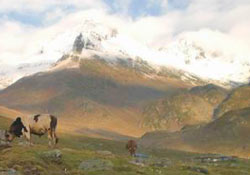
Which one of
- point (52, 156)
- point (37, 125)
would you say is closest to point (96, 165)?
point (52, 156)

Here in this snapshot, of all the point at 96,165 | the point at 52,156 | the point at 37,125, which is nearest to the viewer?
the point at 52,156

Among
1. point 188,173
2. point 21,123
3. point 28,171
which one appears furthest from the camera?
Answer: point 188,173

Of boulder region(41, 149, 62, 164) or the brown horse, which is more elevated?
the brown horse

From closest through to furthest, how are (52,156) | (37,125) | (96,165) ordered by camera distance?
1. (52,156)
2. (37,125)
3. (96,165)

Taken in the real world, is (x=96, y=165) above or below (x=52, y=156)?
below

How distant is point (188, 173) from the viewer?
199 feet

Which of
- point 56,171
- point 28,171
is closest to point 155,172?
point 56,171

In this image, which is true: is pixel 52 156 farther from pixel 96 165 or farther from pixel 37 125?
pixel 96 165

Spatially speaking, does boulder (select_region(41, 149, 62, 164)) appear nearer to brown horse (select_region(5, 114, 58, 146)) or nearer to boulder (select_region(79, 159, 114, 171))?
brown horse (select_region(5, 114, 58, 146))

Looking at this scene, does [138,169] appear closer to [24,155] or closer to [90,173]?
[90,173]

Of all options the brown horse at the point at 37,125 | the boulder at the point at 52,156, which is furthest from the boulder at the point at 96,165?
the brown horse at the point at 37,125

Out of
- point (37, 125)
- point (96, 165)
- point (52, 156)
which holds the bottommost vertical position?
point (96, 165)

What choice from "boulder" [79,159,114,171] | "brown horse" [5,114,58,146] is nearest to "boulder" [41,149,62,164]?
"brown horse" [5,114,58,146]

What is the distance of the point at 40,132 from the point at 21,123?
2651 mm
